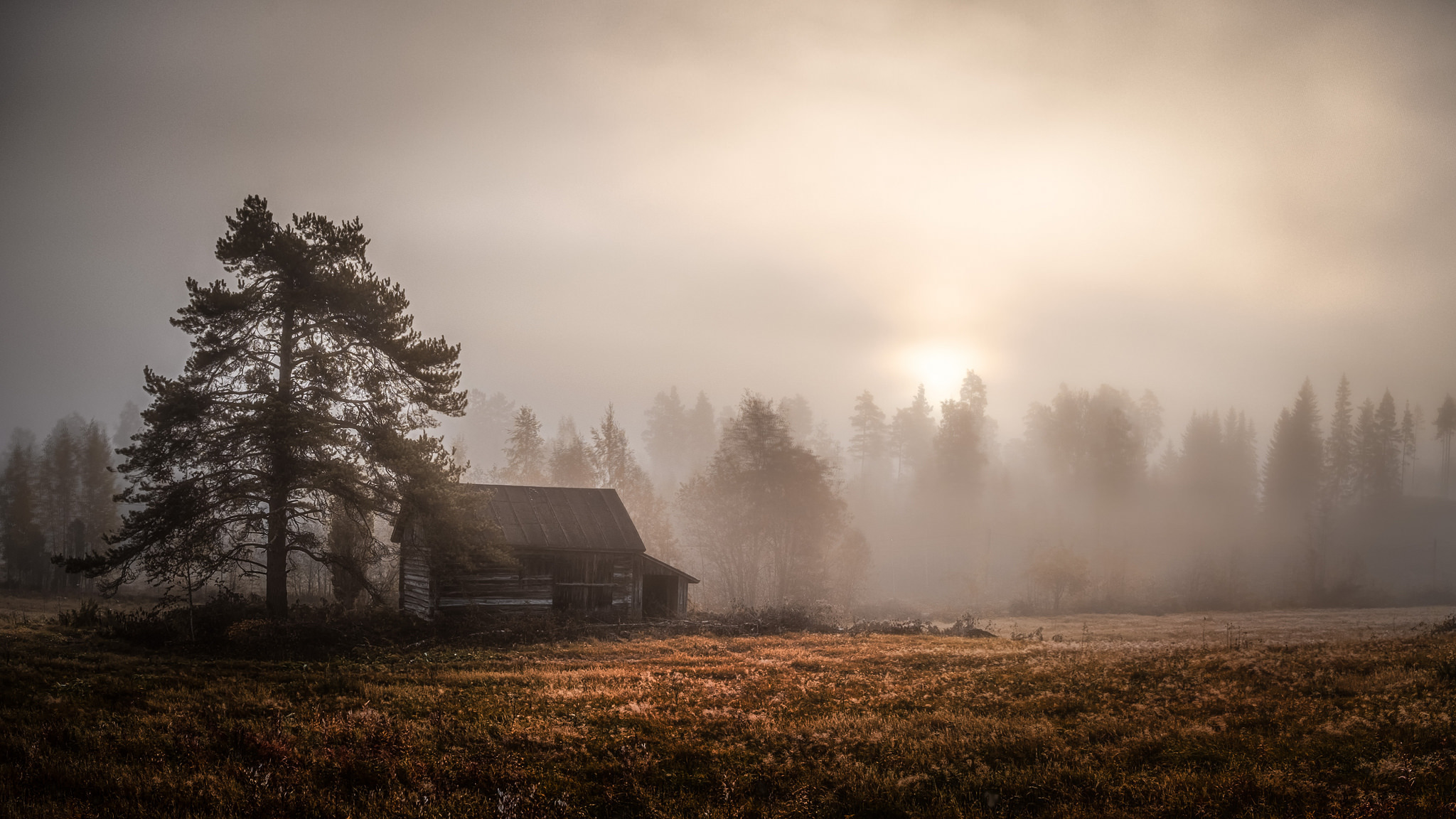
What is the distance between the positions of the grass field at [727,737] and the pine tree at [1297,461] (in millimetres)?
94166

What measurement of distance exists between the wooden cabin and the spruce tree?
454 cm

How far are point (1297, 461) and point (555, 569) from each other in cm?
10418

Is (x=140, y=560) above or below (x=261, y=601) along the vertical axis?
above

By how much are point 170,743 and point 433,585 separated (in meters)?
23.3

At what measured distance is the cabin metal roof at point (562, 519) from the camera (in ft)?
120

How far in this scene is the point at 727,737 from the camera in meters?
13.2

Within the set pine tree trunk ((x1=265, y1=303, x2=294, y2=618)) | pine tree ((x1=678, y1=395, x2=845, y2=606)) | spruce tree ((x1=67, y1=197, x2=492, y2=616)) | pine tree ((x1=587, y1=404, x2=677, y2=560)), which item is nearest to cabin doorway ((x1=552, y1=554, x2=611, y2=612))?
spruce tree ((x1=67, y1=197, x2=492, y2=616))

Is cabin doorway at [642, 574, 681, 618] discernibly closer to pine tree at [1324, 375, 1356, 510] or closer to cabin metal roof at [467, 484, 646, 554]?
cabin metal roof at [467, 484, 646, 554]

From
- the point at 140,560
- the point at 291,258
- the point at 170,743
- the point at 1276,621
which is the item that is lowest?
the point at 1276,621

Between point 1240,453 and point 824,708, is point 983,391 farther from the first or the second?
A: point 824,708

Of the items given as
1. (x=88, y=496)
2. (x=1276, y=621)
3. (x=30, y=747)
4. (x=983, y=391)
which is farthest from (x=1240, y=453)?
(x=88, y=496)

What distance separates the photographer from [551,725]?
1348 cm

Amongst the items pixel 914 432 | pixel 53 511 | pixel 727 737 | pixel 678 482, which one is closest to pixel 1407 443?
pixel 914 432

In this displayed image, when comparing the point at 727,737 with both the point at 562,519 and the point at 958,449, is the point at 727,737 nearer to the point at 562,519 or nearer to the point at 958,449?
the point at 562,519
